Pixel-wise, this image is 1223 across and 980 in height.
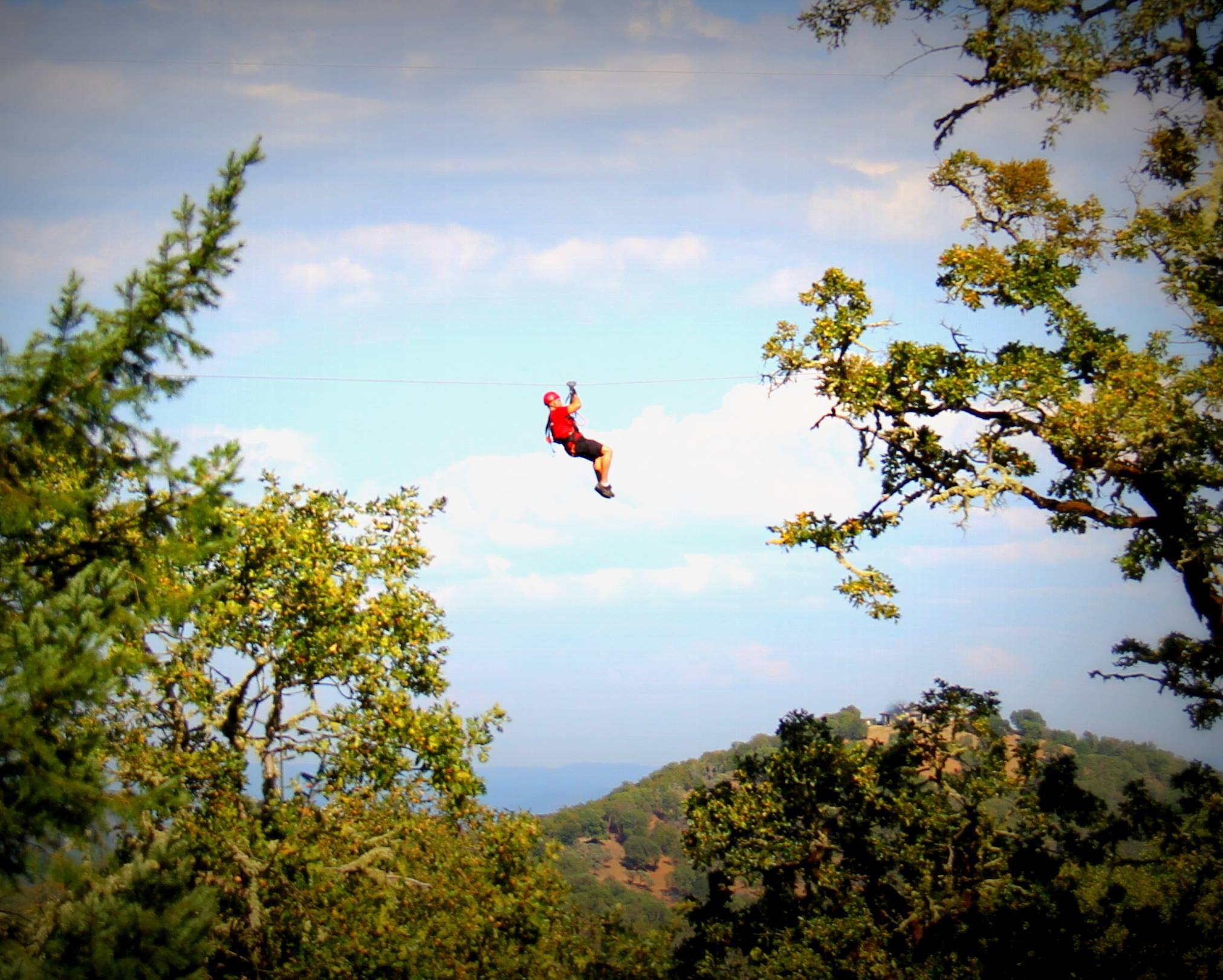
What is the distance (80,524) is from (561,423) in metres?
5.94

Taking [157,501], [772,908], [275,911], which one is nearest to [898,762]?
[772,908]

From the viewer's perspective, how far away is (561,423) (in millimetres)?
12859

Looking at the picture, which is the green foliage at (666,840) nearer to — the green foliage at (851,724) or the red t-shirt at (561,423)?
the green foliage at (851,724)

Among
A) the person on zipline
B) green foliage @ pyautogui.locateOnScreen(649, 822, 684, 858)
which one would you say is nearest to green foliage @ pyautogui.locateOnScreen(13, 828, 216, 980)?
the person on zipline

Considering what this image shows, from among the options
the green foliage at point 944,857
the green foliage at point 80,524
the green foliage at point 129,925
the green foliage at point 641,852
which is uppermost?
the green foliage at point 80,524

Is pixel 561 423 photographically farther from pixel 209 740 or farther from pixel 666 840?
pixel 666 840

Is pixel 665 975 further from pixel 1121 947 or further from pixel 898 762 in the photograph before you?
pixel 1121 947

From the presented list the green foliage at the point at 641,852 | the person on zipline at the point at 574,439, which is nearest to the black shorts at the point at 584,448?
the person on zipline at the point at 574,439

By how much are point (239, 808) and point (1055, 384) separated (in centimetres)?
1186

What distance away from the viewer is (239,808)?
1338cm

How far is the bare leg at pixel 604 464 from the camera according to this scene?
13.2 metres

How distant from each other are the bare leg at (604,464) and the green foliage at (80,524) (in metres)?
5.55

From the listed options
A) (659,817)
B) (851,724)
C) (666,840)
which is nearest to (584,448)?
(851,724)

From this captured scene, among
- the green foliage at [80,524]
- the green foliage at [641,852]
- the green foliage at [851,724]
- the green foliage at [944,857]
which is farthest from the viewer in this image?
the green foliage at [641,852]
